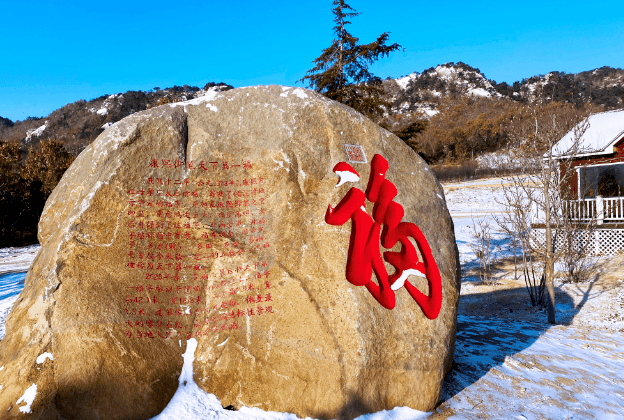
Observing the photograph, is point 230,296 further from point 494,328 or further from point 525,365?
point 494,328

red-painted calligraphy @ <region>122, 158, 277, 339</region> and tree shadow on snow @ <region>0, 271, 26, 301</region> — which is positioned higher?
red-painted calligraphy @ <region>122, 158, 277, 339</region>

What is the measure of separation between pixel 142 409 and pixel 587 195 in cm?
1707

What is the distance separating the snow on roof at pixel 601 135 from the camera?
13.2m

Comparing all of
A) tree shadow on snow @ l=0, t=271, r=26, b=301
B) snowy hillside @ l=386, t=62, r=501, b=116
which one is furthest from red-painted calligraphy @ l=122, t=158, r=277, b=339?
→ snowy hillside @ l=386, t=62, r=501, b=116

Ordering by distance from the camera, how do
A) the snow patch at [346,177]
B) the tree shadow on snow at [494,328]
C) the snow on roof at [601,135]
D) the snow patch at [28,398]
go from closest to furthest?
the snow patch at [28,398] < the snow patch at [346,177] < the tree shadow on snow at [494,328] < the snow on roof at [601,135]

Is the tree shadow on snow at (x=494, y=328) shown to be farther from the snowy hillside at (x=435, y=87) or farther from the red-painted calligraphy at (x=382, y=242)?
the snowy hillside at (x=435, y=87)

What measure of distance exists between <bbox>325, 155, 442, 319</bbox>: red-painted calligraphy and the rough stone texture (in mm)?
79

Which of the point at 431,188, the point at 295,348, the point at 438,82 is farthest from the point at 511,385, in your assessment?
the point at 438,82

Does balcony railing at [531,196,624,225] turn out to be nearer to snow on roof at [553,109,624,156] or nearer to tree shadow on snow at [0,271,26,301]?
snow on roof at [553,109,624,156]

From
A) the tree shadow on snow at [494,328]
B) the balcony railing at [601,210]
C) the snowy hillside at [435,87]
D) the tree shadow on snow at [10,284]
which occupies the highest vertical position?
the snowy hillside at [435,87]

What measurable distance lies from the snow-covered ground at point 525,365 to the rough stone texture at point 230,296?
192mm

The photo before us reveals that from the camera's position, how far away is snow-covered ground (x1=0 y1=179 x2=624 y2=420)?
11.6 feet

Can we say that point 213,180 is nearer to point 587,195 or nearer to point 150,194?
point 150,194

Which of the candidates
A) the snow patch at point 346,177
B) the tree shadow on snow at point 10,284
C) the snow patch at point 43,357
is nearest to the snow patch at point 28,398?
the snow patch at point 43,357
